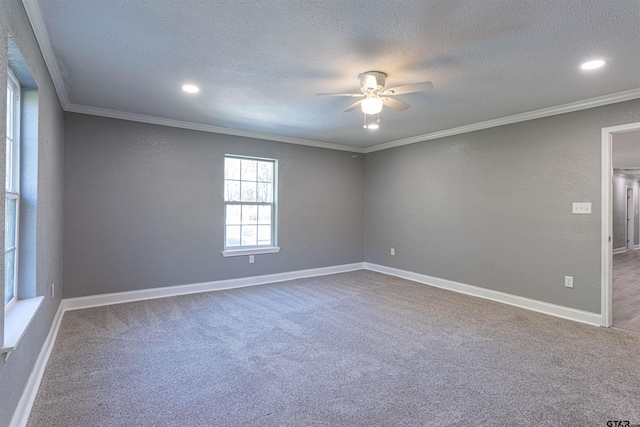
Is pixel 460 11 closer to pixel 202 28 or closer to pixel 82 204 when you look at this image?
pixel 202 28

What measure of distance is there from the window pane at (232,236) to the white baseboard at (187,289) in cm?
56

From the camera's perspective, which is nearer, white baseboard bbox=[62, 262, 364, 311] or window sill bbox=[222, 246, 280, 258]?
white baseboard bbox=[62, 262, 364, 311]

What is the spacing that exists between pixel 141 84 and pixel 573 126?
4.66m

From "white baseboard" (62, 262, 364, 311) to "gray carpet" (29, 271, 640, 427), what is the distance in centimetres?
25

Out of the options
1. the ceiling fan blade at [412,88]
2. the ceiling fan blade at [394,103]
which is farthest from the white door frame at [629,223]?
the ceiling fan blade at [412,88]

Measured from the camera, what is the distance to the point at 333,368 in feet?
8.39

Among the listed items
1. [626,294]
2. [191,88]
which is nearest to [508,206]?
[626,294]

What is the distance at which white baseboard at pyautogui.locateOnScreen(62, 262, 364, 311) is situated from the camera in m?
4.07

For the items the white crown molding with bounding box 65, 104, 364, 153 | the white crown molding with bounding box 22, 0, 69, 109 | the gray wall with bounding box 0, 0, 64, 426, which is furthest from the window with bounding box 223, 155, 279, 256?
the white crown molding with bounding box 22, 0, 69, 109

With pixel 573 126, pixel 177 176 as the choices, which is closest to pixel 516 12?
pixel 573 126

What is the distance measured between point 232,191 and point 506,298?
4183 mm

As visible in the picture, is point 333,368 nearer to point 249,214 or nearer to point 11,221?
point 11,221

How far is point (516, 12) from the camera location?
2035 millimetres

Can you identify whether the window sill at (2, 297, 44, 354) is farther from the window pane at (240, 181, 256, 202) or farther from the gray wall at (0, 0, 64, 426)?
the window pane at (240, 181, 256, 202)
